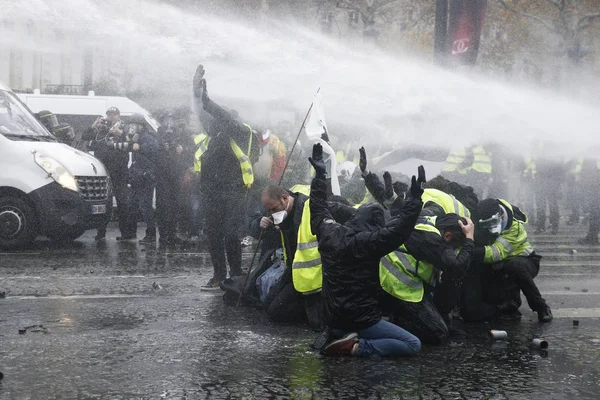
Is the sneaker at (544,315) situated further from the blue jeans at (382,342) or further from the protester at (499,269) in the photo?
the blue jeans at (382,342)

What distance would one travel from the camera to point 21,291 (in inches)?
368

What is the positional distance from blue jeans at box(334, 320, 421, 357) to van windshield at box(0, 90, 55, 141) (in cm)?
755

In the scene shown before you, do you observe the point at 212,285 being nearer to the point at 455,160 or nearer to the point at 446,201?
the point at 446,201

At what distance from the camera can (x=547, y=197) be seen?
19.1 metres

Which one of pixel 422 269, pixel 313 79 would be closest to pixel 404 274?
pixel 422 269

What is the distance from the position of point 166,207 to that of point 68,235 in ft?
4.77

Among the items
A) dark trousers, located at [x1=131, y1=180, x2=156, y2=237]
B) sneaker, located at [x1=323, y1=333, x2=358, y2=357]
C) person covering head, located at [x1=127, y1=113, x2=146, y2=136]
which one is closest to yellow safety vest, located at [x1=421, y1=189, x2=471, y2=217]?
sneaker, located at [x1=323, y1=333, x2=358, y2=357]

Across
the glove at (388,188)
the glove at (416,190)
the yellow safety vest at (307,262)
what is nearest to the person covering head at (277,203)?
the yellow safety vest at (307,262)

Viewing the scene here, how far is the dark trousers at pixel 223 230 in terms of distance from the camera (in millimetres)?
9922

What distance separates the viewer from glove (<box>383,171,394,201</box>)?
754 cm

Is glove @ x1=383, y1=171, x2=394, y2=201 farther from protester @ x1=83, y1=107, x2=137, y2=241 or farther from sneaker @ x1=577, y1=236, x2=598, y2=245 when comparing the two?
sneaker @ x1=577, y1=236, x2=598, y2=245

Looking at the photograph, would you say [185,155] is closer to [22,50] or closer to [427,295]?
[22,50]

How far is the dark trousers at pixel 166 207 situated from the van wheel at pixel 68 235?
117cm

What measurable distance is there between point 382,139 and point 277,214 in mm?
7214
